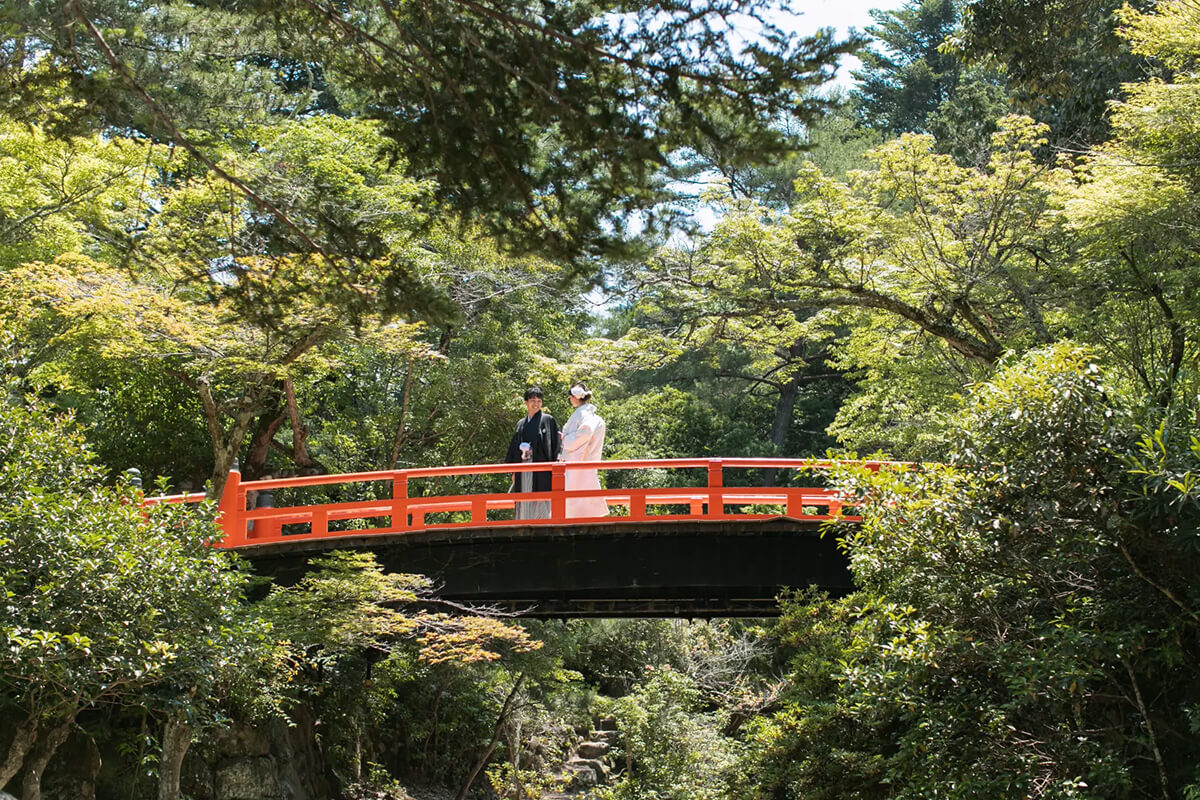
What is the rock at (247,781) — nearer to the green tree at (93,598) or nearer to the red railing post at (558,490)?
the green tree at (93,598)

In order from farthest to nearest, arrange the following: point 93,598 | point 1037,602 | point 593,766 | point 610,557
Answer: point 593,766 → point 610,557 → point 93,598 → point 1037,602

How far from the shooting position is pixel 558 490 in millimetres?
11328

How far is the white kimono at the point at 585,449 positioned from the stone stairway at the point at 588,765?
633 cm

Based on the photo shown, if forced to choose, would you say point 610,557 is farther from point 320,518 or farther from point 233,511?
point 233,511

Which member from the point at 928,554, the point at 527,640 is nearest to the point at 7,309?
the point at 527,640

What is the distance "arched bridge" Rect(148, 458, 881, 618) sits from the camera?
36.6 feet

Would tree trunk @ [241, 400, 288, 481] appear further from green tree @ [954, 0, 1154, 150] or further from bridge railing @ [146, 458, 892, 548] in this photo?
green tree @ [954, 0, 1154, 150]

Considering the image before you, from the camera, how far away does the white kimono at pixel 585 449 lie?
11.8m

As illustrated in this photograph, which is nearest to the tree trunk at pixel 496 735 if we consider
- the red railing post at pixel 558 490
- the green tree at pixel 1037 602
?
the red railing post at pixel 558 490

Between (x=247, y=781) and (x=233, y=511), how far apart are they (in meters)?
3.05

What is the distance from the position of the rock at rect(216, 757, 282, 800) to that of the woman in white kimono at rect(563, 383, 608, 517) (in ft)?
14.2

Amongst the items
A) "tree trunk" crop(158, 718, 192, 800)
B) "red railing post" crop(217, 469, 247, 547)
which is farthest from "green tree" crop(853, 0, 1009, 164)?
"tree trunk" crop(158, 718, 192, 800)

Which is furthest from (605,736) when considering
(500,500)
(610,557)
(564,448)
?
(500,500)

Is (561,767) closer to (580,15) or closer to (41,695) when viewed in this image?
(41,695)
